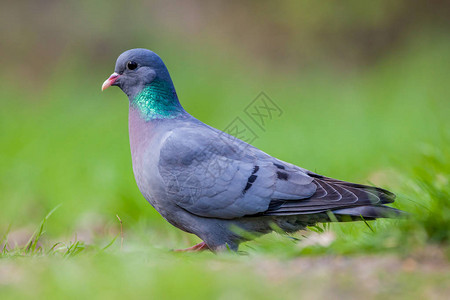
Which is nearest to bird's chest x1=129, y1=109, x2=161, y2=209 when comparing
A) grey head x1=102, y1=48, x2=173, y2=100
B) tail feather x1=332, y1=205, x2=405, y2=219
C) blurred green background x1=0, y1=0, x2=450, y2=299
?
grey head x1=102, y1=48, x2=173, y2=100

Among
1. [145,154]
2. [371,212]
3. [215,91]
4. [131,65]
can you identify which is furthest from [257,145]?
[371,212]

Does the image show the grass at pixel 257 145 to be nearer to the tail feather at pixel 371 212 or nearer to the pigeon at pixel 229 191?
the tail feather at pixel 371 212

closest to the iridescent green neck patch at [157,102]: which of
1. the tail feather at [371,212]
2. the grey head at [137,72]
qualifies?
the grey head at [137,72]

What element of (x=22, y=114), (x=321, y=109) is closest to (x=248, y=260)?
(x=321, y=109)

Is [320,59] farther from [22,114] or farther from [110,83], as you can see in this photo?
[110,83]

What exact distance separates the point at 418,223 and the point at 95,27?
412 inches

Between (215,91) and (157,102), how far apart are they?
6158 millimetres

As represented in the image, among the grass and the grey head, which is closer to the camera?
the grass

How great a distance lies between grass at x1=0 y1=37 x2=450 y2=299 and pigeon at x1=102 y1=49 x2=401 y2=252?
0.19 m

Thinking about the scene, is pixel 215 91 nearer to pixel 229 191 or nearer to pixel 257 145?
pixel 257 145

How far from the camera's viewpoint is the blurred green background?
A: 6.58 metres

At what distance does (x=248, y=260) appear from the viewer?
127 inches

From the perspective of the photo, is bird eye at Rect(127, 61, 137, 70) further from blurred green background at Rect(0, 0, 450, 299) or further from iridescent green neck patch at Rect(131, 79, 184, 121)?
blurred green background at Rect(0, 0, 450, 299)

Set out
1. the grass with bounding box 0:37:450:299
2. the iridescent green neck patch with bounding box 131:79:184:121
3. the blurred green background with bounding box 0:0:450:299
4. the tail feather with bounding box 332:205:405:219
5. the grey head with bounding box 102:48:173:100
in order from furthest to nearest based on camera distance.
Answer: the blurred green background with bounding box 0:0:450:299 → the grey head with bounding box 102:48:173:100 → the iridescent green neck patch with bounding box 131:79:184:121 → the tail feather with bounding box 332:205:405:219 → the grass with bounding box 0:37:450:299
